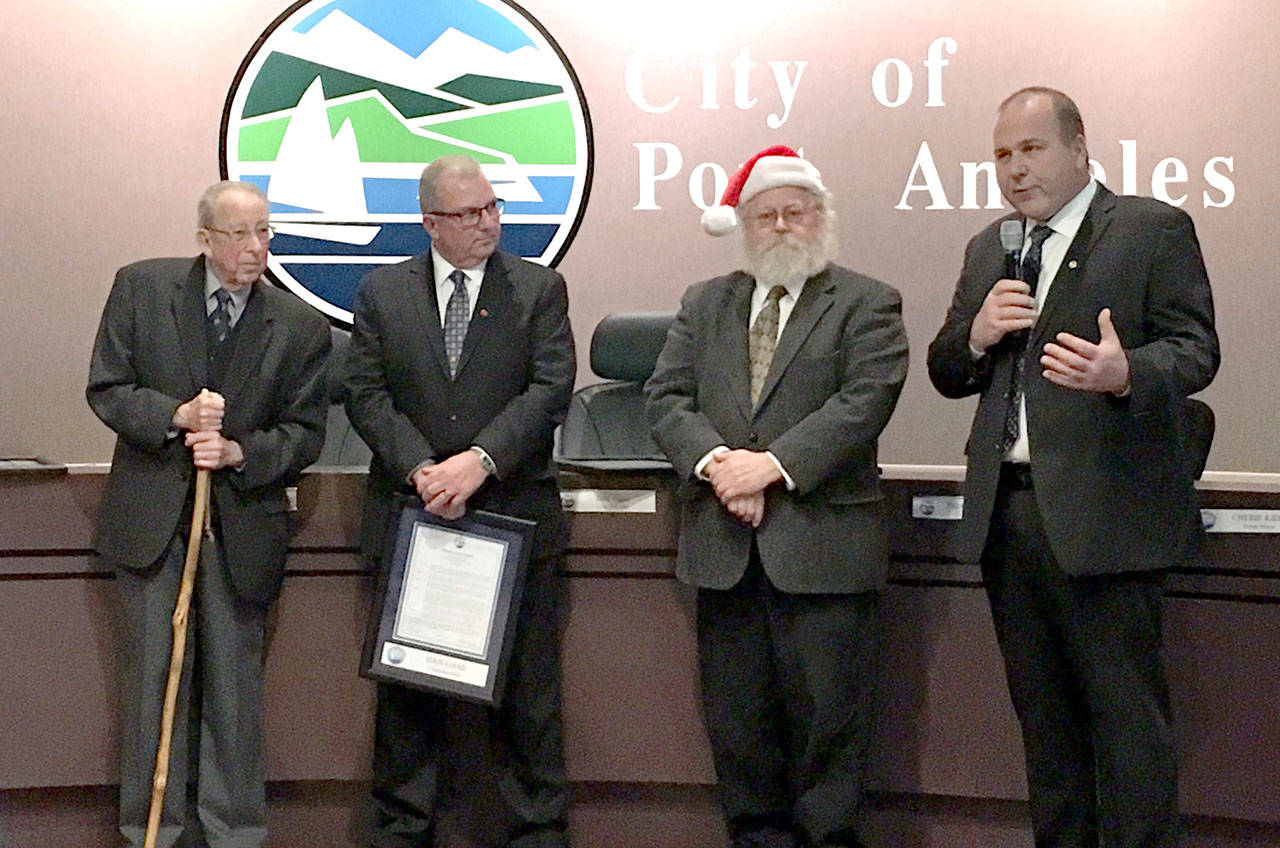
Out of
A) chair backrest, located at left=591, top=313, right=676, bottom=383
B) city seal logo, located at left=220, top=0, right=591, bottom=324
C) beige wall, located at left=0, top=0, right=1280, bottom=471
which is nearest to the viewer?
chair backrest, located at left=591, top=313, right=676, bottom=383

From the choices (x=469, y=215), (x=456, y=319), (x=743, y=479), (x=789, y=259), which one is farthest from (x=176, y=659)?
(x=789, y=259)

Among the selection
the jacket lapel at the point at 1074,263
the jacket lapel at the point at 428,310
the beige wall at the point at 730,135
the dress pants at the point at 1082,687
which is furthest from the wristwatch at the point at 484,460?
the beige wall at the point at 730,135

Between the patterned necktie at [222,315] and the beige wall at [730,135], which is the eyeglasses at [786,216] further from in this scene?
the beige wall at [730,135]

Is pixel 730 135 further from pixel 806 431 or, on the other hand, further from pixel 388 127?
pixel 806 431

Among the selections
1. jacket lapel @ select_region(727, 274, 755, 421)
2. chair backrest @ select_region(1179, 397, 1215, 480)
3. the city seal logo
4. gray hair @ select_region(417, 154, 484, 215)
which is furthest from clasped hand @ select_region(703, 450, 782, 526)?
the city seal logo

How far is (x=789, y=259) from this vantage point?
9.18 ft

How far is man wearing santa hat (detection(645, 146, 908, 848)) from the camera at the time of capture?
2.66 meters

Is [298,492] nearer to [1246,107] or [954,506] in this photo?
[954,506]

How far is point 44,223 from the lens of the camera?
483 centimetres

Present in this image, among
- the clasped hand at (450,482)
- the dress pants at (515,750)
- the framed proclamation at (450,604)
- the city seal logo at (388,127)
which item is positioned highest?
the city seal logo at (388,127)

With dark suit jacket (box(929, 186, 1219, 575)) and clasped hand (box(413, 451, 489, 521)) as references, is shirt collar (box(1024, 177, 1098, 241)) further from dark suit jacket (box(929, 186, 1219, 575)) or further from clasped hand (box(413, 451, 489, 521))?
clasped hand (box(413, 451, 489, 521))

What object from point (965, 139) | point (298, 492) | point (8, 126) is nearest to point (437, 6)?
point (8, 126)

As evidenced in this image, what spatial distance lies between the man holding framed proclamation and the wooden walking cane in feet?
1.13

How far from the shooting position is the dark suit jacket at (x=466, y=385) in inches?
115
